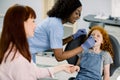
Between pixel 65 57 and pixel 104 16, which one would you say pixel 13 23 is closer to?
pixel 65 57

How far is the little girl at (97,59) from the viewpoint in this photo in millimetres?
1939

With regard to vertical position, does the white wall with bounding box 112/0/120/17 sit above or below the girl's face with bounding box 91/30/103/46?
above

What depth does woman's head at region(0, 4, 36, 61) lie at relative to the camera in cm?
132

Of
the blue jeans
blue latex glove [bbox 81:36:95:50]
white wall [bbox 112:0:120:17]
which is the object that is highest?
white wall [bbox 112:0:120:17]

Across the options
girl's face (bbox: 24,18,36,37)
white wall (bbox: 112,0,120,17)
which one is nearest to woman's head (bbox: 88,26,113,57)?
girl's face (bbox: 24,18,36,37)

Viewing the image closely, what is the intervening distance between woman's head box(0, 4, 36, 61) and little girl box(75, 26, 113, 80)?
28.4 inches

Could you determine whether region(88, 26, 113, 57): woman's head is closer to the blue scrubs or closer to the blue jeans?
the blue jeans

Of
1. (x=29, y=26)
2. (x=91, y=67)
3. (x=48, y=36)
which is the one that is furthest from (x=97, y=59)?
(x=29, y=26)

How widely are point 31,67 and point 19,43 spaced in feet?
0.50

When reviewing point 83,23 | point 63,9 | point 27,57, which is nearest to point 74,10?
point 63,9

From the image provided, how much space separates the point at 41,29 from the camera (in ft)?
6.31

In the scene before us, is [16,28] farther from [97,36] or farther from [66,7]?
[97,36]

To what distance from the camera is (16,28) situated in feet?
4.32

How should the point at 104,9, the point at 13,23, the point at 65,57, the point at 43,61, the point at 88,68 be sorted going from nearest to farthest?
the point at 13,23, the point at 65,57, the point at 88,68, the point at 43,61, the point at 104,9
